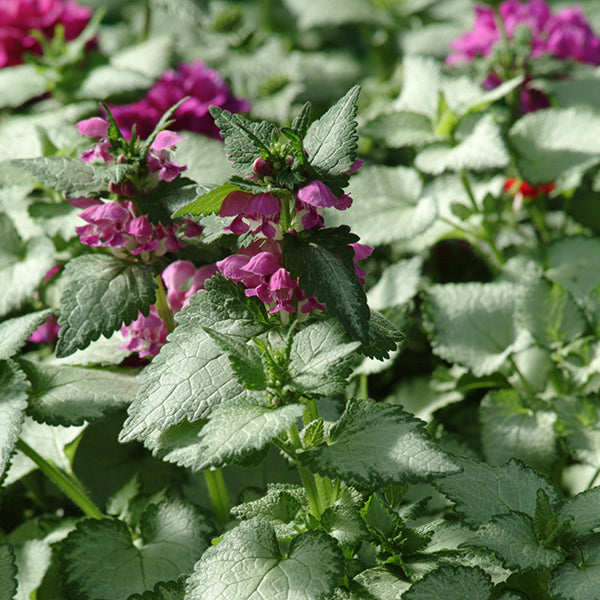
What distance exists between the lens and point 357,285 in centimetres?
64

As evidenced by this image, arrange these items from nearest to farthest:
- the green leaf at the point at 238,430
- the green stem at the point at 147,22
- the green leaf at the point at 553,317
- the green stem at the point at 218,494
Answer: the green leaf at the point at 238,430
the green stem at the point at 218,494
the green leaf at the point at 553,317
the green stem at the point at 147,22

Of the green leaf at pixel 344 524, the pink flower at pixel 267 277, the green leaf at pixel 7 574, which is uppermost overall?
the pink flower at pixel 267 277

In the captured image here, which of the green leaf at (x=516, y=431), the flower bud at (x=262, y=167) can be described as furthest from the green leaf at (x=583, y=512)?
the flower bud at (x=262, y=167)

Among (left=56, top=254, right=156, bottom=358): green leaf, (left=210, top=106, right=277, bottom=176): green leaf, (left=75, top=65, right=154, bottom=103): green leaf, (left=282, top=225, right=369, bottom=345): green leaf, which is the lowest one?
(left=75, top=65, right=154, bottom=103): green leaf

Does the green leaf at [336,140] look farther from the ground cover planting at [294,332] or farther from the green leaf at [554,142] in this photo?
the green leaf at [554,142]

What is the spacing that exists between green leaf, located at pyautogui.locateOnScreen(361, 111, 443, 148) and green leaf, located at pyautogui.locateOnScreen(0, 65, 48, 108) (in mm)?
682

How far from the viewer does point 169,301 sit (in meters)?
0.88

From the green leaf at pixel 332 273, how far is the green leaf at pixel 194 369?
0.08 m

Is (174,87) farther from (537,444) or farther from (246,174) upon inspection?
(537,444)

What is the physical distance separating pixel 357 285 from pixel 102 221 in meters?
0.31

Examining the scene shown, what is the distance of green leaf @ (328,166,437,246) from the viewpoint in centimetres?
116

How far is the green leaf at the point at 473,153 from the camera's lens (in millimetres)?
1159

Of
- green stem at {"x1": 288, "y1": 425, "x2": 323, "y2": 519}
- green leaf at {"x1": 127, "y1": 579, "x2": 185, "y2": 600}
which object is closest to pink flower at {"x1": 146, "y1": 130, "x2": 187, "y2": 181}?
green stem at {"x1": 288, "y1": 425, "x2": 323, "y2": 519}

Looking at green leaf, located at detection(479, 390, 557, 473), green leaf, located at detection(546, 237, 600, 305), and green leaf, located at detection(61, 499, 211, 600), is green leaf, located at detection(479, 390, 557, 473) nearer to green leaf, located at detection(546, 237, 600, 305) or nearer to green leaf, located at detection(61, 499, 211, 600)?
green leaf, located at detection(546, 237, 600, 305)
